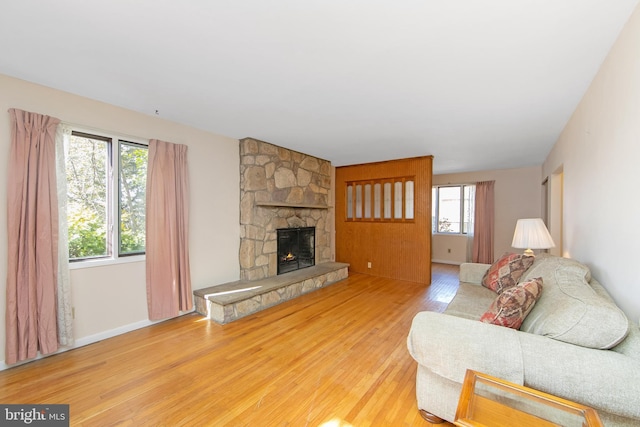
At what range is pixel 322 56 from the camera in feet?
5.82

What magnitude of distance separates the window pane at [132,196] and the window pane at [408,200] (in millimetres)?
4203

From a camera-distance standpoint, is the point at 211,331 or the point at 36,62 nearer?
the point at 36,62

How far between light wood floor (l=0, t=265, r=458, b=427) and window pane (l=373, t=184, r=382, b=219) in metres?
2.62

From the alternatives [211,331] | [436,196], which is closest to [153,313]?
[211,331]

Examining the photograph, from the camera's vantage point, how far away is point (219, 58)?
5.93ft

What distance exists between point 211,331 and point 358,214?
3.78 metres

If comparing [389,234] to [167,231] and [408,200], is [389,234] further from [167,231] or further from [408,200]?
[167,231]

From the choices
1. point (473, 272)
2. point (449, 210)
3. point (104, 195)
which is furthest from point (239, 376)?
point (449, 210)

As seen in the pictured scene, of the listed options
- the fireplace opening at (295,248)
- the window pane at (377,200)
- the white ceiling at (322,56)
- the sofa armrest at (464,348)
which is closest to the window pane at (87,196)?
the white ceiling at (322,56)

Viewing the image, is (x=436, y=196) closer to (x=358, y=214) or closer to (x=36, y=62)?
(x=358, y=214)

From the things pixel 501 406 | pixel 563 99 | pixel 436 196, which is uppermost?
pixel 563 99

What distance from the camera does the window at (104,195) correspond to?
8.20ft

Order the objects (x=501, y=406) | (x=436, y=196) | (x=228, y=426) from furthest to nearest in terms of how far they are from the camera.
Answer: (x=436, y=196) → (x=228, y=426) → (x=501, y=406)

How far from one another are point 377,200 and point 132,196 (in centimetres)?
417
